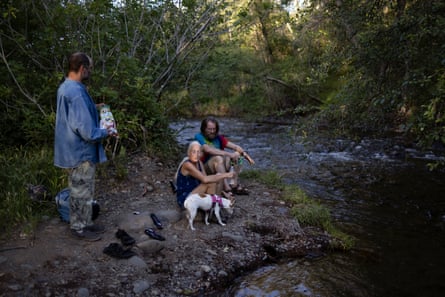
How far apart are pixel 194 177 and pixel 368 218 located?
339 centimetres

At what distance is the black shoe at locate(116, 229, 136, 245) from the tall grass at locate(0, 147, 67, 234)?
1.04 meters

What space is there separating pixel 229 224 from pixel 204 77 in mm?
5083

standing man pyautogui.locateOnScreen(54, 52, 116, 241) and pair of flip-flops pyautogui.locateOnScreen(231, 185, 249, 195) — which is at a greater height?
standing man pyautogui.locateOnScreen(54, 52, 116, 241)

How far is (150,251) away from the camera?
15.9ft

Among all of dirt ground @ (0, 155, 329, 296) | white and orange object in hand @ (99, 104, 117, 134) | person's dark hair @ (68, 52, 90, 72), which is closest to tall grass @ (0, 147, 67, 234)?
dirt ground @ (0, 155, 329, 296)

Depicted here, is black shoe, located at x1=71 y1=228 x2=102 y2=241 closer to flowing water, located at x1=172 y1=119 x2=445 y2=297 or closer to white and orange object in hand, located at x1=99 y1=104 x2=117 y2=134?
white and orange object in hand, located at x1=99 y1=104 x2=117 y2=134

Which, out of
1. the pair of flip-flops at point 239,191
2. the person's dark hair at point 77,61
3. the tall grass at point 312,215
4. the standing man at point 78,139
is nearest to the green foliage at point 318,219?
the tall grass at point 312,215

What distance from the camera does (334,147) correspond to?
44.1 feet

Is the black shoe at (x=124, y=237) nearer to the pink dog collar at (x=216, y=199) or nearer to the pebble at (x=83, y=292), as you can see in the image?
the pebble at (x=83, y=292)

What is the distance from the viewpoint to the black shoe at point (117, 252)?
4.56m

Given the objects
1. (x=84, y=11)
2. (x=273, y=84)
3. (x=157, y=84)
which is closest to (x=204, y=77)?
(x=157, y=84)

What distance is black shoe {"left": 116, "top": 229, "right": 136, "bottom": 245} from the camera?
4826mm

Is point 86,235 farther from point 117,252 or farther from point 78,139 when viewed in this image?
point 78,139

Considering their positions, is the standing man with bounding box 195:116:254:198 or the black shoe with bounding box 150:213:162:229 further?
the standing man with bounding box 195:116:254:198
